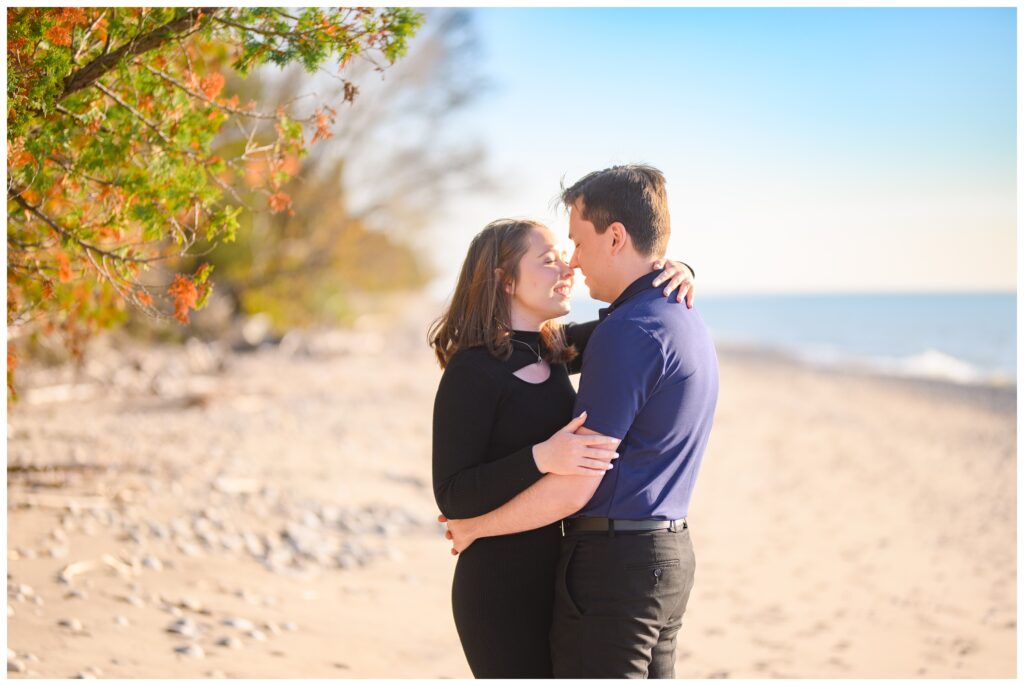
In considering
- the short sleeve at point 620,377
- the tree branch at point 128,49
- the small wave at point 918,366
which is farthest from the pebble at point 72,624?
the small wave at point 918,366

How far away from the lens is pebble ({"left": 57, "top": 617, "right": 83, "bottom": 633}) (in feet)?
17.0

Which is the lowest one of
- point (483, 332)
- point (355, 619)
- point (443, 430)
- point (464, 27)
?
point (355, 619)

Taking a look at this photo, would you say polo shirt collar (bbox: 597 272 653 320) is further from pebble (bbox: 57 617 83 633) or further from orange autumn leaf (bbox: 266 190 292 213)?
pebble (bbox: 57 617 83 633)

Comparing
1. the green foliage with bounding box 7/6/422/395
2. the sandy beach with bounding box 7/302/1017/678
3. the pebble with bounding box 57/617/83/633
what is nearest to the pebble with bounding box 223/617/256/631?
the sandy beach with bounding box 7/302/1017/678

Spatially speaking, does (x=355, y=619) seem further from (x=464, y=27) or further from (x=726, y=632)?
(x=464, y=27)

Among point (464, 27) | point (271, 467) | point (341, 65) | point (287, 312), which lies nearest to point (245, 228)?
point (287, 312)

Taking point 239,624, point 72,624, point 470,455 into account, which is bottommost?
point 239,624

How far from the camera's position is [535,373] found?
3326 millimetres

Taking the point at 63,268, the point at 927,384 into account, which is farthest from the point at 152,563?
the point at 927,384

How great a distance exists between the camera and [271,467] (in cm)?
1039

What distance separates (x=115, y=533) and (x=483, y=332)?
5107mm

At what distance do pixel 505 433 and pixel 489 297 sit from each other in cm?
52

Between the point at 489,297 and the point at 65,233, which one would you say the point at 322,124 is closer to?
the point at 65,233

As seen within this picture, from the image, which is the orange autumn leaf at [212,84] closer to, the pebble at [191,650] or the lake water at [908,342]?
the lake water at [908,342]
